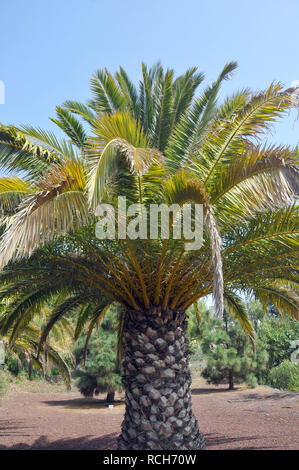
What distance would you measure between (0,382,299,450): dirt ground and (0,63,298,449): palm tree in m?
2.77

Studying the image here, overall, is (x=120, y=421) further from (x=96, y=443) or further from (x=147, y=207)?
(x=147, y=207)

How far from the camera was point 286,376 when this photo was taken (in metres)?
18.1

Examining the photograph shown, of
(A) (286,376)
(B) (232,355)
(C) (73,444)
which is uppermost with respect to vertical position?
(B) (232,355)

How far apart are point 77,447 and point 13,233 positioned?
265 inches

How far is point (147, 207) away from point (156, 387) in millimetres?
2909

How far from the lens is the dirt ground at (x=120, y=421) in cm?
897

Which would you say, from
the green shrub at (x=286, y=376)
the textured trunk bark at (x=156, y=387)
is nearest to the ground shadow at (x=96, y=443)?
the textured trunk bark at (x=156, y=387)

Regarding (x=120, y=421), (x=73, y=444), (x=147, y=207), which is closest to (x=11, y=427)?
(x=120, y=421)

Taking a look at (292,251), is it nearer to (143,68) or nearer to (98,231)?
(98,231)

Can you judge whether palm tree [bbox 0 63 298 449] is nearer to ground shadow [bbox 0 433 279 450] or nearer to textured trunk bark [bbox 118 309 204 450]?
textured trunk bark [bbox 118 309 204 450]

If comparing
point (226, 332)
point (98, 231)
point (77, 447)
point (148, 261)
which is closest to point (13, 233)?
point (98, 231)

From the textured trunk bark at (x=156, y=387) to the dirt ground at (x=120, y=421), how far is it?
7.39 feet

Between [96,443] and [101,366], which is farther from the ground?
[101,366]

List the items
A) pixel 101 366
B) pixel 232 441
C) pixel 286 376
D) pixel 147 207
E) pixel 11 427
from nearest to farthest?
pixel 147 207, pixel 232 441, pixel 11 427, pixel 101 366, pixel 286 376
